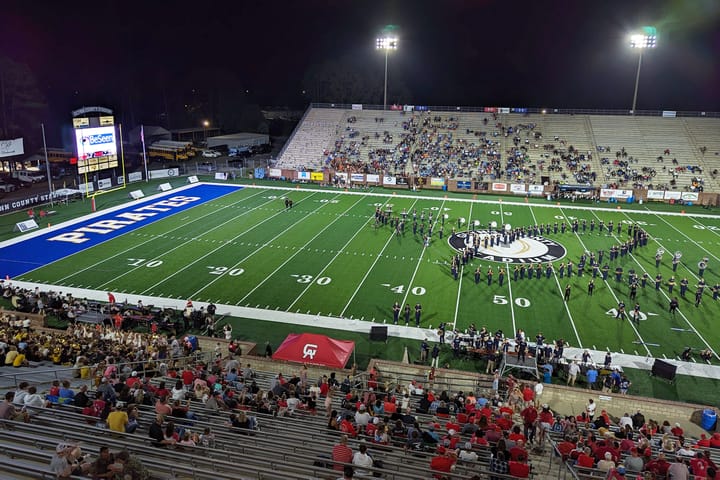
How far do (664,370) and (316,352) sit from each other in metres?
11.2

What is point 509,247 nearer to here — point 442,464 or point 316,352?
point 316,352

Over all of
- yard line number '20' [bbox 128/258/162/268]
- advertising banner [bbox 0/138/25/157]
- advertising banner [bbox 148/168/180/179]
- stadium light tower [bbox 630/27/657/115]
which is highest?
stadium light tower [bbox 630/27/657/115]

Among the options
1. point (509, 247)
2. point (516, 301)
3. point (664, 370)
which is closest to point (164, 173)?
point (509, 247)

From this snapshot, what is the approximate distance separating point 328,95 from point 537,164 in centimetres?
5077

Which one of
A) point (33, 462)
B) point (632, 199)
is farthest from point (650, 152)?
point (33, 462)

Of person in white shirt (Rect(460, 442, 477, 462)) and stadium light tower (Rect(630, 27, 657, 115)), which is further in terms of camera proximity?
stadium light tower (Rect(630, 27, 657, 115))

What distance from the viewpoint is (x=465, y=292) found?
24.4 meters

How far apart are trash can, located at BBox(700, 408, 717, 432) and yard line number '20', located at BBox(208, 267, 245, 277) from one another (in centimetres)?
1912

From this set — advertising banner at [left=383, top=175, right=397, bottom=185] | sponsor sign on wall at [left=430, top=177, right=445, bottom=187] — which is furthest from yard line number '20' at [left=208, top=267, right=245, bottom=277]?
sponsor sign on wall at [left=430, top=177, right=445, bottom=187]

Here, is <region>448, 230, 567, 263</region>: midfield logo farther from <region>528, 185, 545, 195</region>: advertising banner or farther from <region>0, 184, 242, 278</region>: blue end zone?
<region>0, 184, 242, 278</region>: blue end zone

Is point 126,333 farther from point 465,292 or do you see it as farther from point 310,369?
point 465,292

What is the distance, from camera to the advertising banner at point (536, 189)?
4822 centimetres

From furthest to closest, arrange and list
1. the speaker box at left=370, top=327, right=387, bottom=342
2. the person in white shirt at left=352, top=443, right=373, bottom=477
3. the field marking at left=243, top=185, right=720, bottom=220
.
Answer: the field marking at left=243, top=185, right=720, bottom=220, the speaker box at left=370, top=327, right=387, bottom=342, the person in white shirt at left=352, top=443, right=373, bottom=477

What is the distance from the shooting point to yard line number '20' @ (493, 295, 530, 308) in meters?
23.1
